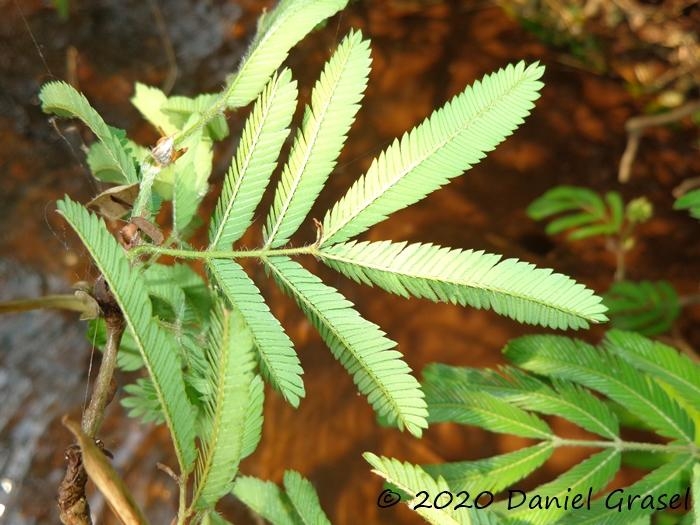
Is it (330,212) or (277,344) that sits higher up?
(330,212)

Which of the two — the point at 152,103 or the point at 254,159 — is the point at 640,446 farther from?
the point at 152,103

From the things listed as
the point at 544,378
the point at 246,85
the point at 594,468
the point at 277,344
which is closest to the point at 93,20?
the point at 246,85

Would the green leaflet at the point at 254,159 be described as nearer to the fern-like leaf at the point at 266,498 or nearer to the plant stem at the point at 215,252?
the plant stem at the point at 215,252

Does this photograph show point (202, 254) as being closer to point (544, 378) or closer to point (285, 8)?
point (285, 8)

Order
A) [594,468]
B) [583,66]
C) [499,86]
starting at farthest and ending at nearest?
[583,66], [594,468], [499,86]

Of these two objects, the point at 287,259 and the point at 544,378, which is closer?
the point at 287,259

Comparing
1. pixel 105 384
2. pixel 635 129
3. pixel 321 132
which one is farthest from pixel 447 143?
pixel 635 129
